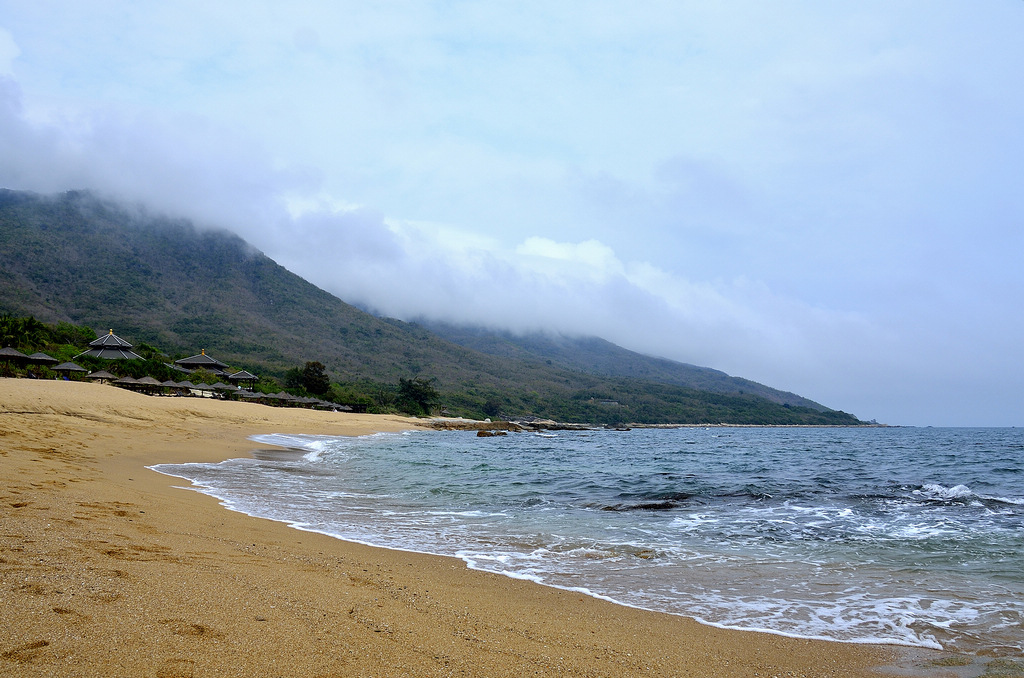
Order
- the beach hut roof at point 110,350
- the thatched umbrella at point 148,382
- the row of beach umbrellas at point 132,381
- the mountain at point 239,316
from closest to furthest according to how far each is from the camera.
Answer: the row of beach umbrellas at point 132,381 → the thatched umbrella at point 148,382 → the beach hut roof at point 110,350 → the mountain at point 239,316

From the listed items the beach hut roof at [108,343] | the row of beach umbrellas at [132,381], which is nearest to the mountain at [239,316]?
the row of beach umbrellas at [132,381]

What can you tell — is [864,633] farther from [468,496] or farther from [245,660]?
[468,496]

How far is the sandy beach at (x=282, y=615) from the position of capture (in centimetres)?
311

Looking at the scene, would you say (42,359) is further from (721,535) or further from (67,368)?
(721,535)

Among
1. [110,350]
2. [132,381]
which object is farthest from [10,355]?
[110,350]

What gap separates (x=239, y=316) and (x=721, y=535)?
360 ft

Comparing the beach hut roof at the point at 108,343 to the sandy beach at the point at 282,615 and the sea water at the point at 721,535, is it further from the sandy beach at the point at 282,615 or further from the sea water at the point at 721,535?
the sandy beach at the point at 282,615

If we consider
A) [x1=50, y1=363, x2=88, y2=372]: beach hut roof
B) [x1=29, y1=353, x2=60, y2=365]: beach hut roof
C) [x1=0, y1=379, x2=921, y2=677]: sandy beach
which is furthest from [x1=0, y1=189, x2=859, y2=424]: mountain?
[x1=0, y1=379, x2=921, y2=677]: sandy beach

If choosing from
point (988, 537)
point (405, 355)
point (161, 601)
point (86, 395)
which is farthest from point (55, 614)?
point (405, 355)

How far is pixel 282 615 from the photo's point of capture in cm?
388

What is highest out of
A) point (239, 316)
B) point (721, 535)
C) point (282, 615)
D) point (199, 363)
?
point (239, 316)

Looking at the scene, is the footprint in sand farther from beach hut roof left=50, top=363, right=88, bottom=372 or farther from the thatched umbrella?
the thatched umbrella

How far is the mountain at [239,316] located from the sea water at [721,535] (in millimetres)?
66525

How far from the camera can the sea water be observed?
5.40 metres
